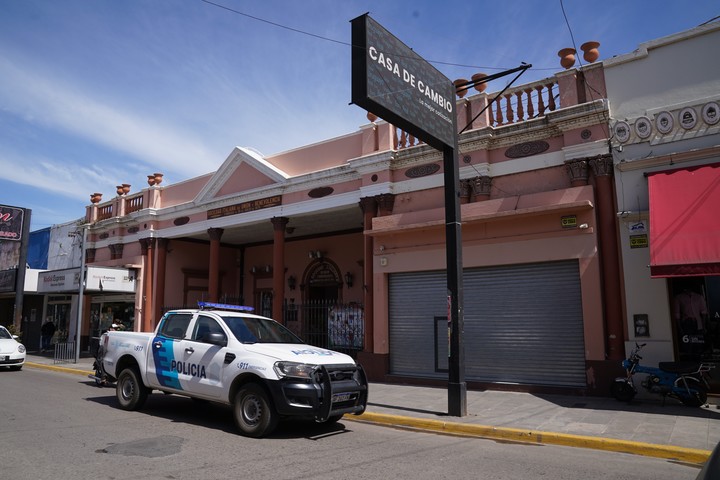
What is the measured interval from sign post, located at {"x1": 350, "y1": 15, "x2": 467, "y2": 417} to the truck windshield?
116 inches

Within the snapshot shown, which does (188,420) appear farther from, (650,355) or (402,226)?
(650,355)

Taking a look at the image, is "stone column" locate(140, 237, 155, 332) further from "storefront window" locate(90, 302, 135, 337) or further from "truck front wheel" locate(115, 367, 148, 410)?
"truck front wheel" locate(115, 367, 148, 410)

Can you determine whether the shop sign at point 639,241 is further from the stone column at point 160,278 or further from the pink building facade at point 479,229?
the stone column at point 160,278

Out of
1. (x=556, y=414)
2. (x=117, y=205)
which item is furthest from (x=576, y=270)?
(x=117, y=205)

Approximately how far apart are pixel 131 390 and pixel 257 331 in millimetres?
2856

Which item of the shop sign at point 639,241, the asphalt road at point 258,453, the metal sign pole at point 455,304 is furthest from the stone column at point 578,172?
the asphalt road at point 258,453

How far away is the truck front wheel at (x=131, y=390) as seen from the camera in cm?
938

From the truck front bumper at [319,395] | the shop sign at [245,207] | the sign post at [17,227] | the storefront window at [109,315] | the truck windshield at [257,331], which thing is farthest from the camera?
the sign post at [17,227]

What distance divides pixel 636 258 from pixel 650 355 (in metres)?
1.93

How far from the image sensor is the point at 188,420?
873 cm

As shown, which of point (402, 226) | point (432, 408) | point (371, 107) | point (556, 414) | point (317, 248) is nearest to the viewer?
point (371, 107)

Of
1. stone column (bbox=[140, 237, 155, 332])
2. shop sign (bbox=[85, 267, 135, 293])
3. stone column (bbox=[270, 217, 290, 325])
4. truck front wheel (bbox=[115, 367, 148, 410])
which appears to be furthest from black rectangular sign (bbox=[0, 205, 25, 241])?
truck front wheel (bbox=[115, 367, 148, 410])

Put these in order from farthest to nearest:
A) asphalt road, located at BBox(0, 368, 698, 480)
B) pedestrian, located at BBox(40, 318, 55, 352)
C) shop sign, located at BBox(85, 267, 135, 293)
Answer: pedestrian, located at BBox(40, 318, 55, 352), shop sign, located at BBox(85, 267, 135, 293), asphalt road, located at BBox(0, 368, 698, 480)

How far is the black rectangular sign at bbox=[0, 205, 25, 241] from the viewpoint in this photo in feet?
83.9
